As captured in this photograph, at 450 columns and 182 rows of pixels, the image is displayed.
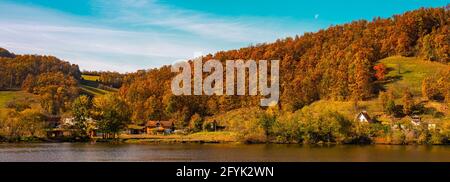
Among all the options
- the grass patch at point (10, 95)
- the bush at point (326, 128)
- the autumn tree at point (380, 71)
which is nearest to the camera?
the bush at point (326, 128)

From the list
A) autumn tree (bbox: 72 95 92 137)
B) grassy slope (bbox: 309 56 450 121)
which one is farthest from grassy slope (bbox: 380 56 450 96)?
autumn tree (bbox: 72 95 92 137)

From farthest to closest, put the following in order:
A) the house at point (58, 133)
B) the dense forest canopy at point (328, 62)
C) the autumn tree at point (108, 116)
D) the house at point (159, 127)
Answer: the dense forest canopy at point (328, 62) → the house at point (159, 127) → the autumn tree at point (108, 116) → the house at point (58, 133)

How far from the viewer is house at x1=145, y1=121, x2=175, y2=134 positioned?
129m

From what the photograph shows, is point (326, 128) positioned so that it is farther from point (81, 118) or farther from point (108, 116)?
point (81, 118)

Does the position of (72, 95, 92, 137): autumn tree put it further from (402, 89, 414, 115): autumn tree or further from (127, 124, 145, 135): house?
(402, 89, 414, 115): autumn tree

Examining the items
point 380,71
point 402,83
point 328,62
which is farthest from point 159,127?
point 402,83

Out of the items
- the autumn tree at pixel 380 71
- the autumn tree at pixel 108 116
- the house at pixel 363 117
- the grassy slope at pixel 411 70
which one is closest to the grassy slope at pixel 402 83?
the grassy slope at pixel 411 70

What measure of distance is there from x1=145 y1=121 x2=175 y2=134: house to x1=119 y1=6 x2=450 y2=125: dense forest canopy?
423 inches

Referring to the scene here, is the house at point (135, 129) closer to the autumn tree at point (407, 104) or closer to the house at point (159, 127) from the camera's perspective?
the house at point (159, 127)

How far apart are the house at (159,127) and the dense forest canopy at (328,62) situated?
35.2ft

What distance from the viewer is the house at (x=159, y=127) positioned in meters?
129

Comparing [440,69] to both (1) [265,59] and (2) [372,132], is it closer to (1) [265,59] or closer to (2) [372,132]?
(2) [372,132]

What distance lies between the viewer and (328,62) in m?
162

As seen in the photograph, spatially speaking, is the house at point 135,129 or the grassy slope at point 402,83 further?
the house at point 135,129
